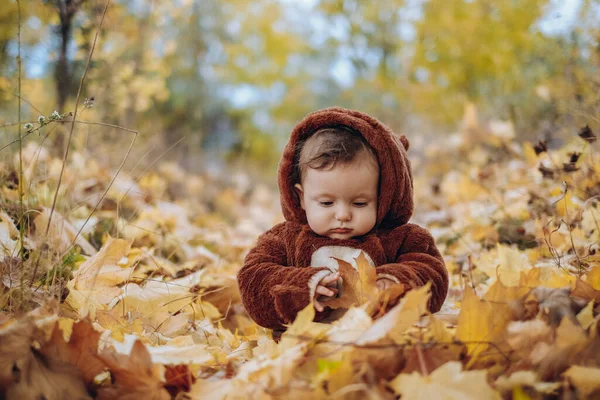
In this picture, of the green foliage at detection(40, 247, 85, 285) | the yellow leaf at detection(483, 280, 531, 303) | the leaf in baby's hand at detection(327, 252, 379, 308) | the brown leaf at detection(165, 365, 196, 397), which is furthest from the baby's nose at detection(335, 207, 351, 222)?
the green foliage at detection(40, 247, 85, 285)

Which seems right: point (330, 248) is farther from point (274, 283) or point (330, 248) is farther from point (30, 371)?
point (30, 371)

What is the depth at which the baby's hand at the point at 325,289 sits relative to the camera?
1.50 metres

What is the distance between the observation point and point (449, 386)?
3.28 feet

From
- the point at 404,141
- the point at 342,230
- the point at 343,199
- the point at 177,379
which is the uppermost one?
the point at 404,141

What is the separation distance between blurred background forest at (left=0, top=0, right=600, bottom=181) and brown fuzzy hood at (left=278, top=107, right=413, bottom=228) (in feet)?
1.60

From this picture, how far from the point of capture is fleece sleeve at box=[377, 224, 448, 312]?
5.00 ft

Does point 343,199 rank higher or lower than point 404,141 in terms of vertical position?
lower

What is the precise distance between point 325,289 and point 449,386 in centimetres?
56

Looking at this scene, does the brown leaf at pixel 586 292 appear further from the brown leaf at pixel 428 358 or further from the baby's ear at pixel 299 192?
the baby's ear at pixel 299 192

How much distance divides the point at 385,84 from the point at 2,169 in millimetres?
8140

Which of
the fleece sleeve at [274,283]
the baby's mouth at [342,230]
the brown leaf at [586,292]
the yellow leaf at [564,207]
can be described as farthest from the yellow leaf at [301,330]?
the yellow leaf at [564,207]

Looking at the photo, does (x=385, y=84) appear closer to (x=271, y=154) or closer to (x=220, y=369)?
(x=271, y=154)

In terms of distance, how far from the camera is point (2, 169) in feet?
7.37

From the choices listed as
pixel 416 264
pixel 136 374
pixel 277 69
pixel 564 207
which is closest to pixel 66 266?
pixel 136 374
